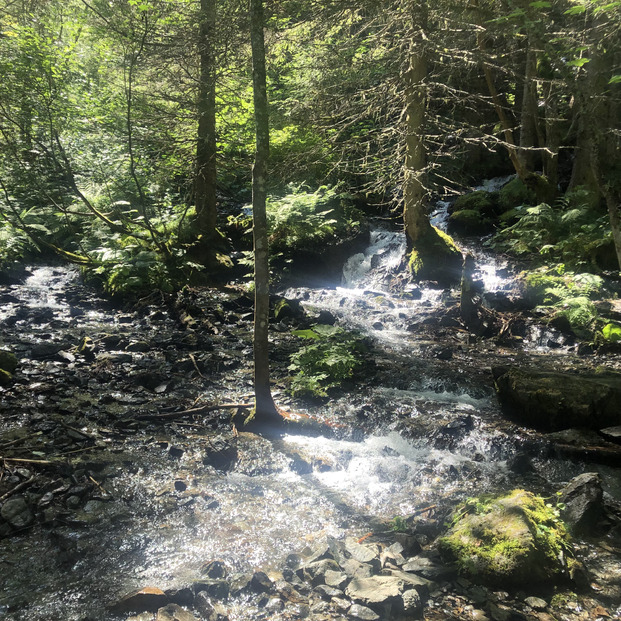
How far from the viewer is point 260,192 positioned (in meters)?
5.04

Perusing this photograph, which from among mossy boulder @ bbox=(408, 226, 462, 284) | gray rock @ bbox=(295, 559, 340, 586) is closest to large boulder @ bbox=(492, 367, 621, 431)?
gray rock @ bbox=(295, 559, 340, 586)

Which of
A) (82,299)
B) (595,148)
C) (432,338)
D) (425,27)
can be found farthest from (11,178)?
(595,148)

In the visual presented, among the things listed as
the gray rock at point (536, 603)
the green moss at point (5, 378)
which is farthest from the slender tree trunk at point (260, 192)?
the green moss at point (5, 378)

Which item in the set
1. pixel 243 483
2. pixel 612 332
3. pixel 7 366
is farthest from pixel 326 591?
pixel 612 332

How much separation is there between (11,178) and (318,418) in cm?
1400

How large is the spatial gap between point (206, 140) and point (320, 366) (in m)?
5.84

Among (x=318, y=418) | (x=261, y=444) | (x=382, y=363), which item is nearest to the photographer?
(x=261, y=444)

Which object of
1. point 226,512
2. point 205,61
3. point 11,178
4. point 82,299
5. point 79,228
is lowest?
point 226,512

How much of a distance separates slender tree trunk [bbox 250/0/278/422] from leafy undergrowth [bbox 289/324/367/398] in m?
1.33

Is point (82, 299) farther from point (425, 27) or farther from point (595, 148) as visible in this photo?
point (595, 148)

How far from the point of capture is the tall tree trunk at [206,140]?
831 centimetres

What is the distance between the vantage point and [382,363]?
8273mm

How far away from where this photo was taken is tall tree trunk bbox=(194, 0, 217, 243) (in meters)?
8.31

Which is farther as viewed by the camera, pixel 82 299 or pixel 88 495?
pixel 82 299
